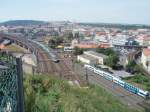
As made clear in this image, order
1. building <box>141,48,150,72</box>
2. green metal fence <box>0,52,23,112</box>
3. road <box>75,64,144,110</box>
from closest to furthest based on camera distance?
green metal fence <box>0,52,23,112</box>, road <box>75,64,144,110</box>, building <box>141,48,150,72</box>

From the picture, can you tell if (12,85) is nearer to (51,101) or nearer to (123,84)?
(51,101)

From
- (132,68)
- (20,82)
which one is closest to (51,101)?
(20,82)

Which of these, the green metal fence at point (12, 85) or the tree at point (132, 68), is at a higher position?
the green metal fence at point (12, 85)

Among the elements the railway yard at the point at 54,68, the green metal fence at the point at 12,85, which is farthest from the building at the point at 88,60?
the green metal fence at the point at 12,85

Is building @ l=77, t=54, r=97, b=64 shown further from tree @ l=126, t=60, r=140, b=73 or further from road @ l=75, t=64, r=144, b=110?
road @ l=75, t=64, r=144, b=110

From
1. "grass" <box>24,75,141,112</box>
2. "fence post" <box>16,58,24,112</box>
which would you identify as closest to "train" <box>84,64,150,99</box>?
"grass" <box>24,75,141,112</box>

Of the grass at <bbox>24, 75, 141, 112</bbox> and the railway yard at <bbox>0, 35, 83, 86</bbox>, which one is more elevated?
the grass at <bbox>24, 75, 141, 112</bbox>

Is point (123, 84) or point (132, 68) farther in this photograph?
point (132, 68)

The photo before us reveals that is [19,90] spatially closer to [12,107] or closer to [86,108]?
[12,107]

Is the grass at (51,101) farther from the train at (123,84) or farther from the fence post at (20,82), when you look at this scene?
the train at (123,84)

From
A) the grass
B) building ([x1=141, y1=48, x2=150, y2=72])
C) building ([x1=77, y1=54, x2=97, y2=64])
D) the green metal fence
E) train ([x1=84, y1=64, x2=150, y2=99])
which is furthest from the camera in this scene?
building ([x1=77, y1=54, x2=97, y2=64])

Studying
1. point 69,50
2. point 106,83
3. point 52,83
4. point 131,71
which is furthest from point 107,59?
point 52,83

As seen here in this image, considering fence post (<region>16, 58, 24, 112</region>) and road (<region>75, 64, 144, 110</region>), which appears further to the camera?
road (<region>75, 64, 144, 110</region>)
